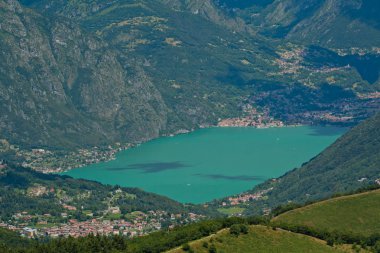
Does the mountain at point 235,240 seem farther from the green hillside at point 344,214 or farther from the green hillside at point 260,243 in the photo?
the green hillside at point 344,214

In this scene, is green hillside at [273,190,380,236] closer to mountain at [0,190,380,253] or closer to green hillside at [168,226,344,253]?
mountain at [0,190,380,253]

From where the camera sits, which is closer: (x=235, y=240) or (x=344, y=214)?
(x=235, y=240)

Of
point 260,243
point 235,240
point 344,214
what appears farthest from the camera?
point 344,214

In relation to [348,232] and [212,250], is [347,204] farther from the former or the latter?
[212,250]

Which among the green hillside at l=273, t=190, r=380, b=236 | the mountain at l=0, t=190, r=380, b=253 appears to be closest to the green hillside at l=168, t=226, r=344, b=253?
the mountain at l=0, t=190, r=380, b=253

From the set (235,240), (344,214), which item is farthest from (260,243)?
(344,214)

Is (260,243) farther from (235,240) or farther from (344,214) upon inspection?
(344,214)

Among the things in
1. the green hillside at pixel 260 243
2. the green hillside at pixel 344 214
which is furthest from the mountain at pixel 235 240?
Result: the green hillside at pixel 344 214
